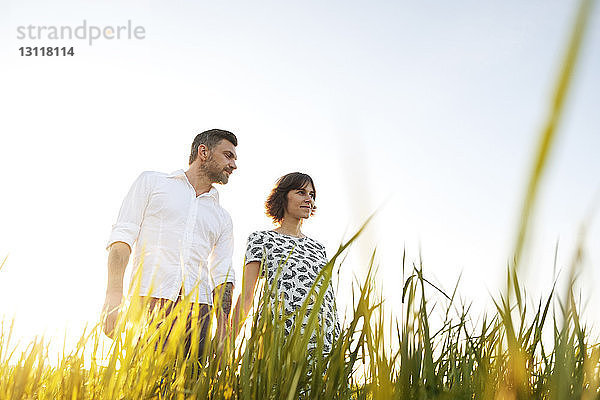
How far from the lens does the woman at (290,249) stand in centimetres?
310

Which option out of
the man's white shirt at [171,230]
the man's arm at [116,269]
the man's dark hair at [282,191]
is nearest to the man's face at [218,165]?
the man's white shirt at [171,230]

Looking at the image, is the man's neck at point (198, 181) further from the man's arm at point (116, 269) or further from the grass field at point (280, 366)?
the grass field at point (280, 366)

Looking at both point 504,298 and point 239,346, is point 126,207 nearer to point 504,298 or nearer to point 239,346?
point 239,346

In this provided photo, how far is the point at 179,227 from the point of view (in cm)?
304

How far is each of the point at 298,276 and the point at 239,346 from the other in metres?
2.13

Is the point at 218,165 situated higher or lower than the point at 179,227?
higher

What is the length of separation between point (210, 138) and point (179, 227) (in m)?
0.65

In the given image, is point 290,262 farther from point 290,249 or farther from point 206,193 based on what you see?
point 206,193

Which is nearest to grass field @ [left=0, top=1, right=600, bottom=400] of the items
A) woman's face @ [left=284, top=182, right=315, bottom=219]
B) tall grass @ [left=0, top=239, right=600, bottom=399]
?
tall grass @ [left=0, top=239, right=600, bottom=399]

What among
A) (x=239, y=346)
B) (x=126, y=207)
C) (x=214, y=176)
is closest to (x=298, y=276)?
(x=214, y=176)

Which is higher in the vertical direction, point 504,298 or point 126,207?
point 126,207

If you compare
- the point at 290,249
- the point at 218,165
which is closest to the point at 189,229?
the point at 218,165

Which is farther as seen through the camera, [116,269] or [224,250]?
[224,250]

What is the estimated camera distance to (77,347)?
104cm
